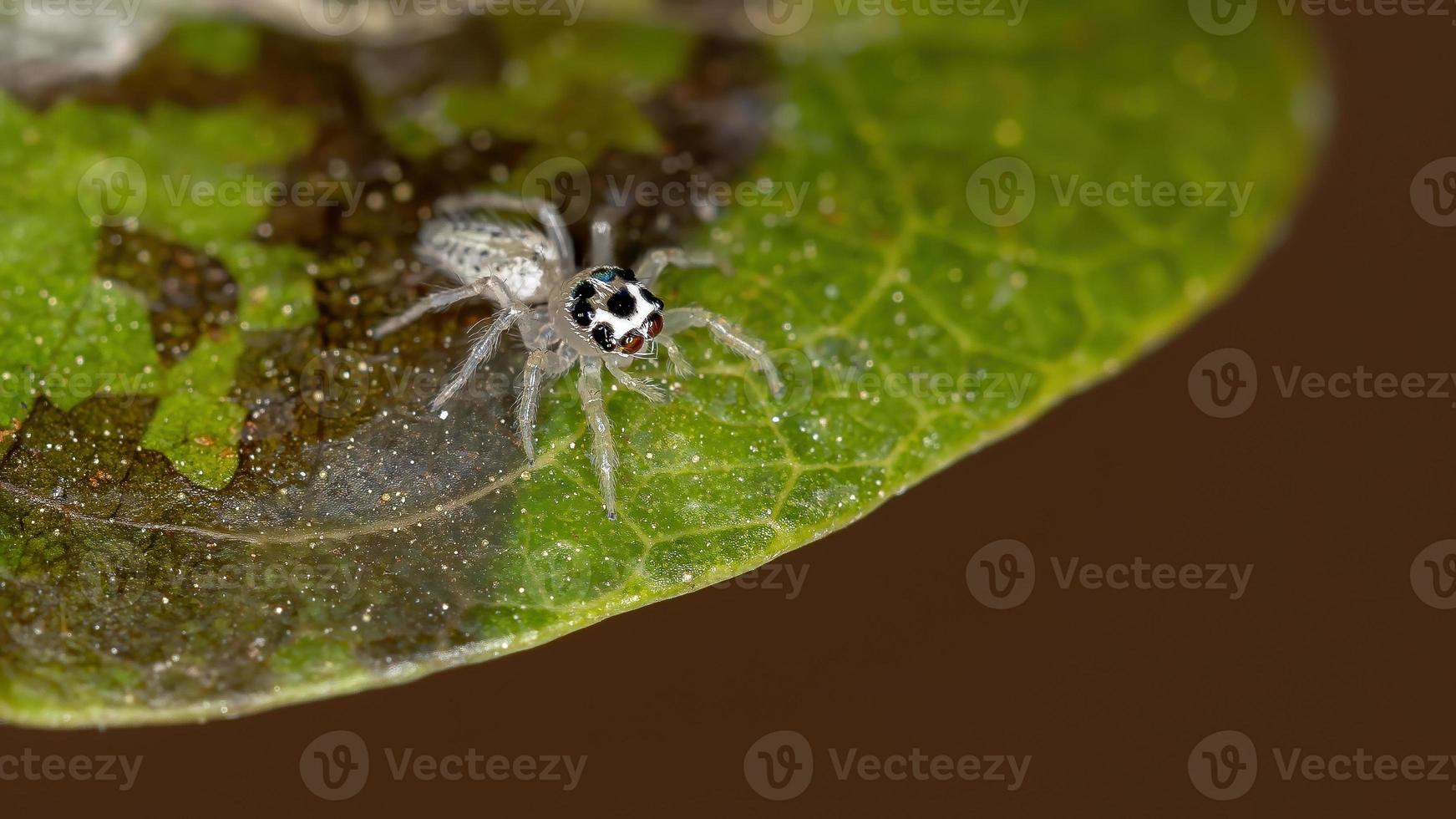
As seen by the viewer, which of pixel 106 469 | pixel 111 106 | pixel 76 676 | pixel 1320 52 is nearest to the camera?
pixel 76 676

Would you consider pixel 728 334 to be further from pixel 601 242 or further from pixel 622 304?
pixel 601 242

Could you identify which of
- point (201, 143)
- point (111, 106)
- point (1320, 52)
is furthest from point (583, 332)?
point (1320, 52)

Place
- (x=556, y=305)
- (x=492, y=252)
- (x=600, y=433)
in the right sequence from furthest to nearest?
(x=556, y=305) < (x=492, y=252) < (x=600, y=433)

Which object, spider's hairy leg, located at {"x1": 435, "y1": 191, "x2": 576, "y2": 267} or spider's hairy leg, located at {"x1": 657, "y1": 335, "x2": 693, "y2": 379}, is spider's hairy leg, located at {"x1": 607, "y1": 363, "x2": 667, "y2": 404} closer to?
spider's hairy leg, located at {"x1": 657, "y1": 335, "x2": 693, "y2": 379}

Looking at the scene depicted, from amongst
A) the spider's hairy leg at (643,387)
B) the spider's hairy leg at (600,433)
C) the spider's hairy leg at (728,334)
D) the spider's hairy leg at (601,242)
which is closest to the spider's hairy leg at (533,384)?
the spider's hairy leg at (600,433)

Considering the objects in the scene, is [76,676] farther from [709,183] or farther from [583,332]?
[709,183]

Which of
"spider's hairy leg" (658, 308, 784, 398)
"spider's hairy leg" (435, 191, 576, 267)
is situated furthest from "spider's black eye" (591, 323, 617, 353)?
"spider's hairy leg" (435, 191, 576, 267)

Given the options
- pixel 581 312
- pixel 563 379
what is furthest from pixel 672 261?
pixel 563 379

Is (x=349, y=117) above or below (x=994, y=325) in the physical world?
above
